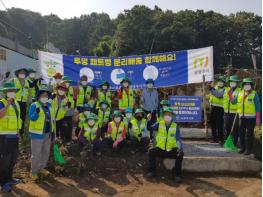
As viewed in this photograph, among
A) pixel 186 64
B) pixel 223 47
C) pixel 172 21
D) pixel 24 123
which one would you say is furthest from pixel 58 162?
pixel 223 47

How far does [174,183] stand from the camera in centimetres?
752

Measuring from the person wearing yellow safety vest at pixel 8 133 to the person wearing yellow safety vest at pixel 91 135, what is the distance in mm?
2047

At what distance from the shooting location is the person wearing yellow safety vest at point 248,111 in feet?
27.8

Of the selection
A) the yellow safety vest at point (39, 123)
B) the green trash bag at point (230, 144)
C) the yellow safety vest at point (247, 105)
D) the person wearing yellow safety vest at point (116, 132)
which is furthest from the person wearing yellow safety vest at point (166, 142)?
the yellow safety vest at point (39, 123)

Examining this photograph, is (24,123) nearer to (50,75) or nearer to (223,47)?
(50,75)

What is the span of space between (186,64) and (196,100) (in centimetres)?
118

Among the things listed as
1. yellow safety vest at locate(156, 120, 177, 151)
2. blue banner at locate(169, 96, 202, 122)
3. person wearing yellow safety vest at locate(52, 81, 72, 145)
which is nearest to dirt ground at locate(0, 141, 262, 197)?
person wearing yellow safety vest at locate(52, 81, 72, 145)

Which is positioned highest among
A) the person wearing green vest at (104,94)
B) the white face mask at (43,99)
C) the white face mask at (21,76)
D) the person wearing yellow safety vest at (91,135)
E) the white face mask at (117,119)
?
the white face mask at (21,76)

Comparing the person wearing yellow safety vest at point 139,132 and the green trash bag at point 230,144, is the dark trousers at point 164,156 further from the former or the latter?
the green trash bag at point 230,144

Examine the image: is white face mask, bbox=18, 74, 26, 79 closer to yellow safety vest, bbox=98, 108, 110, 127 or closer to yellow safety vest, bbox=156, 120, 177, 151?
yellow safety vest, bbox=98, 108, 110, 127

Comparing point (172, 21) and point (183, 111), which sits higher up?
point (172, 21)

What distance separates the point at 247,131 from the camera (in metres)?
8.63

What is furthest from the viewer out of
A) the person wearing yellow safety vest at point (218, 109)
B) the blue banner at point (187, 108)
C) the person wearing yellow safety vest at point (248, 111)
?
the blue banner at point (187, 108)

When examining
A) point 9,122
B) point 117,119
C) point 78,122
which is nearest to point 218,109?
point 117,119
